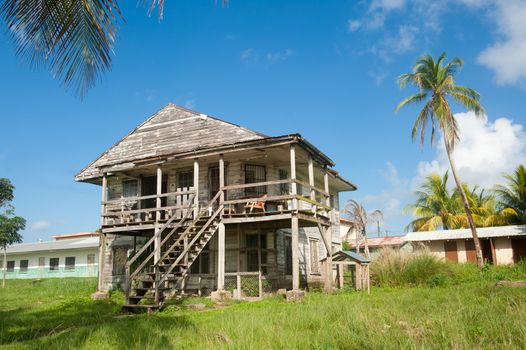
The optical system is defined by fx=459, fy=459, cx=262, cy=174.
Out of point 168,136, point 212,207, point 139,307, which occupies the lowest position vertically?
point 139,307

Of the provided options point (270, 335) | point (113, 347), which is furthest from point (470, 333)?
point (113, 347)

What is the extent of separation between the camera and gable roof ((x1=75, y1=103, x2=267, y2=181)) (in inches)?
776

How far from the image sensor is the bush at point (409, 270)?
725 inches

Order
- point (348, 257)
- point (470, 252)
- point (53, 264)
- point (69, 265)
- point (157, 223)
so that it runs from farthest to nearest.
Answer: point (53, 264) → point (69, 265) → point (470, 252) → point (157, 223) → point (348, 257)

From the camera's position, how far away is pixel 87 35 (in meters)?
5.46

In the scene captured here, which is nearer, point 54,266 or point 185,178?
point 185,178

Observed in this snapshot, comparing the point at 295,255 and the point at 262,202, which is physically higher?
the point at 262,202

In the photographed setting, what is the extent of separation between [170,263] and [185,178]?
5.56 metres

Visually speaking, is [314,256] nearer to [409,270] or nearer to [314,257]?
[314,257]

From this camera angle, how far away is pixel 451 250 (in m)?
31.9

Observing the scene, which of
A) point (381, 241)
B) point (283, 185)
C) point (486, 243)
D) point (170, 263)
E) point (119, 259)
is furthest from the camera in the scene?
point (381, 241)

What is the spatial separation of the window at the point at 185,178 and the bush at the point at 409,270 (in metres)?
8.67

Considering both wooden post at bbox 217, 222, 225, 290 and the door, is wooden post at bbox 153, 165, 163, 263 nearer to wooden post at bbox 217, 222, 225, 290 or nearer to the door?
wooden post at bbox 217, 222, 225, 290

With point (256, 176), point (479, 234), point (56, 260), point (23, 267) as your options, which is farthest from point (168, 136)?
point (23, 267)
